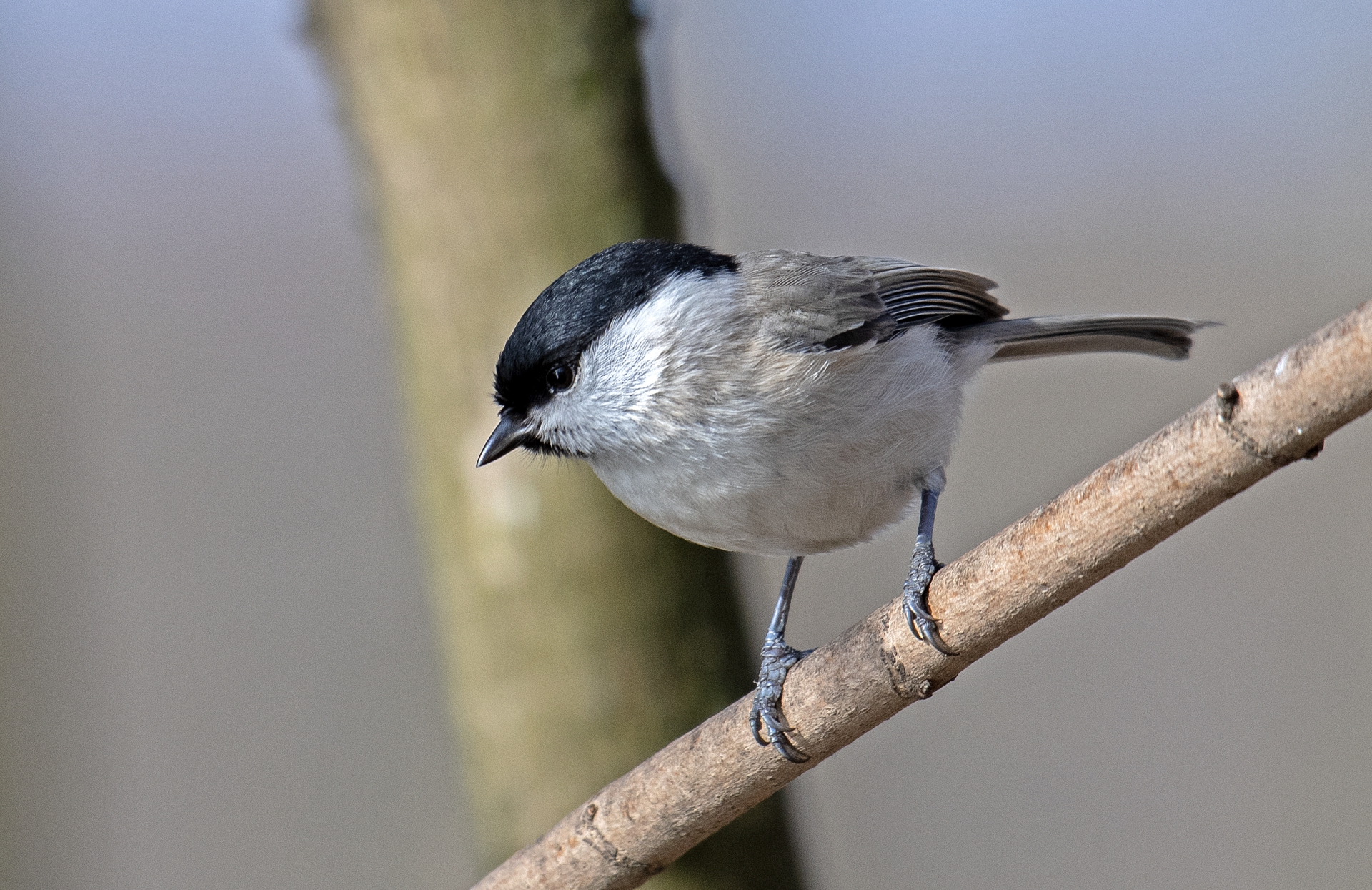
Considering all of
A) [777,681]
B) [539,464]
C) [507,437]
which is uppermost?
[507,437]

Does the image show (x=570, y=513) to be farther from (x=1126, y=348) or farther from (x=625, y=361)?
(x=1126, y=348)

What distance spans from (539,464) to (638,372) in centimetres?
37

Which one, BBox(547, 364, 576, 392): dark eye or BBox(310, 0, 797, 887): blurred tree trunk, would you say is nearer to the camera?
BBox(547, 364, 576, 392): dark eye

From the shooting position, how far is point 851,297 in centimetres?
155

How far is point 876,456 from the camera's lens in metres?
1.40

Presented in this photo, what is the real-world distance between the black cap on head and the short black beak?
21 millimetres

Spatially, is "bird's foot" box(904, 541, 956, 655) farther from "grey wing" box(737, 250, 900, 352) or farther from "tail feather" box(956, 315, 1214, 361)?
"tail feather" box(956, 315, 1214, 361)

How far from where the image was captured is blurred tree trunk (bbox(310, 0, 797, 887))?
1651mm

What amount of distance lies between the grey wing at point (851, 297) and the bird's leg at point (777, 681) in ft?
1.23

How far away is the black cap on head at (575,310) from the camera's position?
134cm

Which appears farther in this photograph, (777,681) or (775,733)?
(777,681)

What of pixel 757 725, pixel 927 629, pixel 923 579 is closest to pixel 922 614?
pixel 927 629

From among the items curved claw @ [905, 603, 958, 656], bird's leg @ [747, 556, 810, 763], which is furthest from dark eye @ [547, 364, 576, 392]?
curved claw @ [905, 603, 958, 656]

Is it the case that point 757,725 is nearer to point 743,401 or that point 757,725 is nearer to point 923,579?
point 923,579
